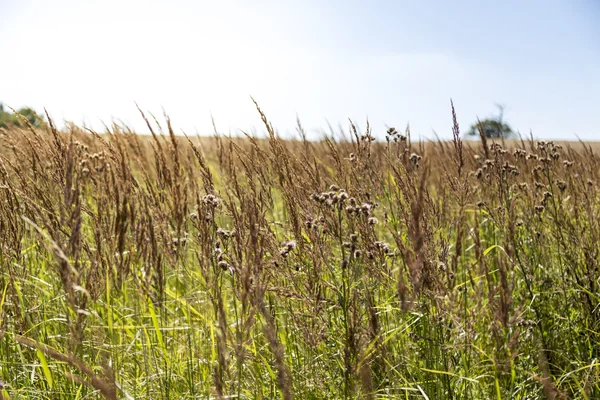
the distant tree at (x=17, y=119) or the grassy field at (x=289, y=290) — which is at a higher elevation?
the distant tree at (x=17, y=119)

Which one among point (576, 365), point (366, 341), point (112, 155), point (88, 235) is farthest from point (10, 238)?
point (576, 365)

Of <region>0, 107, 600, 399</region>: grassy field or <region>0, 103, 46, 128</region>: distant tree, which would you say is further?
<region>0, 103, 46, 128</region>: distant tree

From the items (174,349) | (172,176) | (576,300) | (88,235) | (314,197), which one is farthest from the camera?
(88,235)

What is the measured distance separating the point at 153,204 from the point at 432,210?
1251mm

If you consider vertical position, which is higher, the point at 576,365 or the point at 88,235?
the point at 88,235

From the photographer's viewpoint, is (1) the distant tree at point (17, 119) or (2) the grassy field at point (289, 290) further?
(1) the distant tree at point (17, 119)

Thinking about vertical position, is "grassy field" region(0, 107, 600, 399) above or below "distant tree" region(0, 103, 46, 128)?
below

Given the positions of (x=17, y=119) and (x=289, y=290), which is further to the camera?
(x=17, y=119)

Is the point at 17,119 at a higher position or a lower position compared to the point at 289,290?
higher

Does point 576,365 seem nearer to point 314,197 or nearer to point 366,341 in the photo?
point 366,341

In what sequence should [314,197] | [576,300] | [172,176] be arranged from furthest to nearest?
[576,300]
[172,176]
[314,197]

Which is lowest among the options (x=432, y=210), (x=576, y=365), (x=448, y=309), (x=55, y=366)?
(x=576, y=365)

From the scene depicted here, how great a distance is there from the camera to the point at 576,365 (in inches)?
107

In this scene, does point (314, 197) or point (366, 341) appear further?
point (314, 197)
